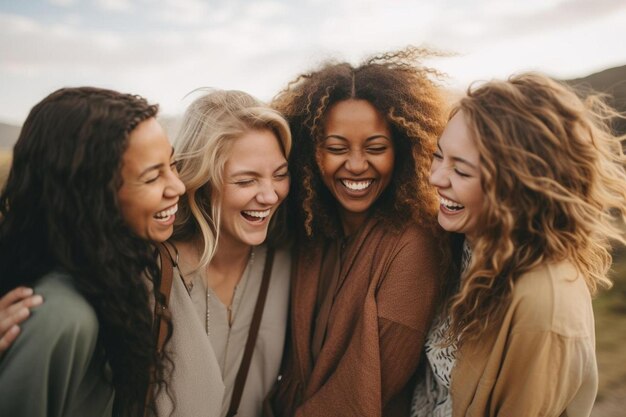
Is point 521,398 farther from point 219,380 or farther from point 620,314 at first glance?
point 620,314

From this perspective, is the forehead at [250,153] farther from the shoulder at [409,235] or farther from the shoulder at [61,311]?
the shoulder at [61,311]

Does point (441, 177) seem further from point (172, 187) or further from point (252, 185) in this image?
point (172, 187)

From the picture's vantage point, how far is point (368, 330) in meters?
2.17

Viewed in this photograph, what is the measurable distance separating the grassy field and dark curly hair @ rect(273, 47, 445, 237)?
199 centimetres

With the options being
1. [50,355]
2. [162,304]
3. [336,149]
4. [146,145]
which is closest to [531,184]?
[336,149]

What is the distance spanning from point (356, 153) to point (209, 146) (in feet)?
2.52

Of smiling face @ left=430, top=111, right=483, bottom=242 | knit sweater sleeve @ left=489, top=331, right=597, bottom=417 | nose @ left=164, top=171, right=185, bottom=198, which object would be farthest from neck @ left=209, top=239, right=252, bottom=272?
knit sweater sleeve @ left=489, top=331, right=597, bottom=417

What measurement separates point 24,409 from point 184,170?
1.29 meters

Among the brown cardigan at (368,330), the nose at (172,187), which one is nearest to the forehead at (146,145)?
the nose at (172,187)

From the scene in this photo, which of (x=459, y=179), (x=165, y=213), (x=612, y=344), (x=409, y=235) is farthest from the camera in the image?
(x=612, y=344)

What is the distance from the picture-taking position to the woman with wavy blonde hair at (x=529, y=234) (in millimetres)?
1697

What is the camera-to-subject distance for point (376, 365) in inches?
84.4

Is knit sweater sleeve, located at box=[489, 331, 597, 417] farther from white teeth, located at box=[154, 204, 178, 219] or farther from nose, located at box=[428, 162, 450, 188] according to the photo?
white teeth, located at box=[154, 204, 178, 219]

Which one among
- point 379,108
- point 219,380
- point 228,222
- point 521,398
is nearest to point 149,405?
point 219,380
